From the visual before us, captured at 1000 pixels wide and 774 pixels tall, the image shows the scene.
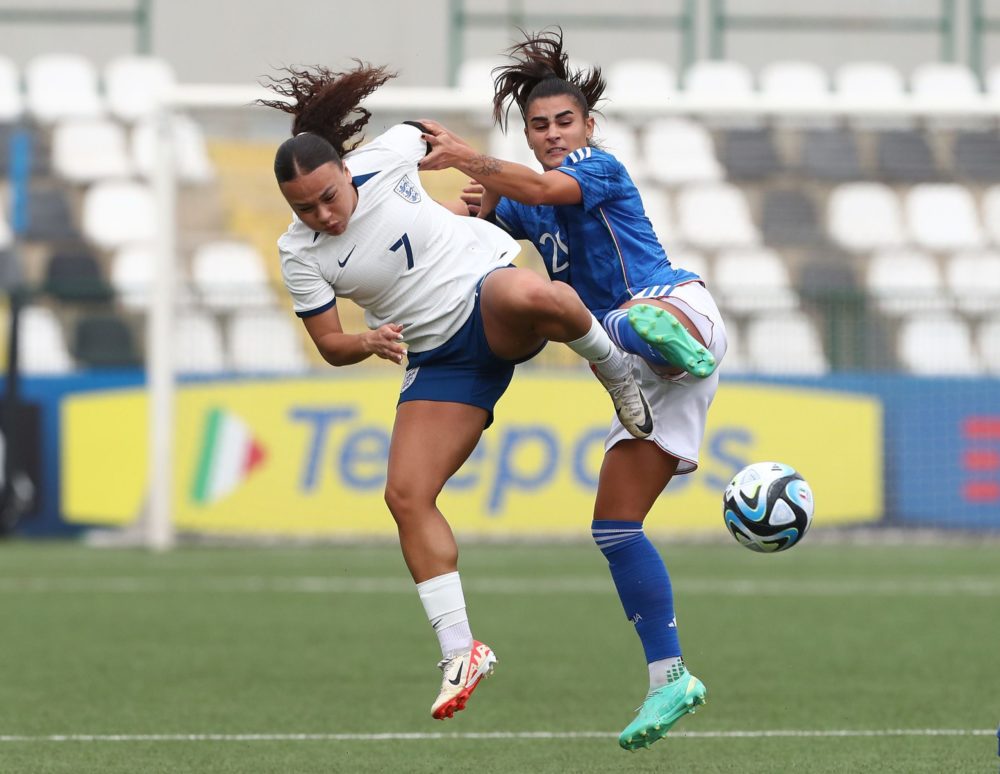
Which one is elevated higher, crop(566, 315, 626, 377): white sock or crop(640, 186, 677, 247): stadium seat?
crop(566, 315, 626, 377): white sock

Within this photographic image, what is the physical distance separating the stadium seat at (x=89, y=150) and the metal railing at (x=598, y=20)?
12.0 feet

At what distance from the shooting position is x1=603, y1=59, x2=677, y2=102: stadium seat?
17.2 metres

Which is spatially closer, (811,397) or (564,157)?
(564,157)

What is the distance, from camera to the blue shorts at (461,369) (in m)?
5.69

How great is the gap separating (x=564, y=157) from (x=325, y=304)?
0.98 metres

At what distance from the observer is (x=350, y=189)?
5422 mm

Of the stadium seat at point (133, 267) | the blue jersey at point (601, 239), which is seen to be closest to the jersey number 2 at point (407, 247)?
the blue jersey at point (601, 239)

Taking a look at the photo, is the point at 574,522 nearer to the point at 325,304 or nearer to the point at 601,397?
the point at 601,397

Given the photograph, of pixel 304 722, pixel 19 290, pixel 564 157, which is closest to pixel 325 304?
pixel 564 157

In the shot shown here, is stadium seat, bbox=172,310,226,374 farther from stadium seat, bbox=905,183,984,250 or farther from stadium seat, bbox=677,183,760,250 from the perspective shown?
stadium seat, bbox=905,183,984,250

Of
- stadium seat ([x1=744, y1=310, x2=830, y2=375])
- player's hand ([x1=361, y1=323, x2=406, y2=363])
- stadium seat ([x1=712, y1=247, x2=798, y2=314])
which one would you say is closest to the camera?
player's hand ([x1=361, y1=323, x2=406, y2=363])

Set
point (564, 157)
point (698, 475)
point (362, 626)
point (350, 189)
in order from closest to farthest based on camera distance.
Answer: point (350, 189) → point (564, 157) → point (362, 626) → point (698, 475)

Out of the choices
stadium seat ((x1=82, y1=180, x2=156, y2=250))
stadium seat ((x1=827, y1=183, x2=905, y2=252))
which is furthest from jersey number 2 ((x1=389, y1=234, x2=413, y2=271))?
stadium seat ((x1=82, y1=180, x2=156, y2=250))

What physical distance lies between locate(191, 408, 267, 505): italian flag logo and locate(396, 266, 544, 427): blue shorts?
26.9 feet
